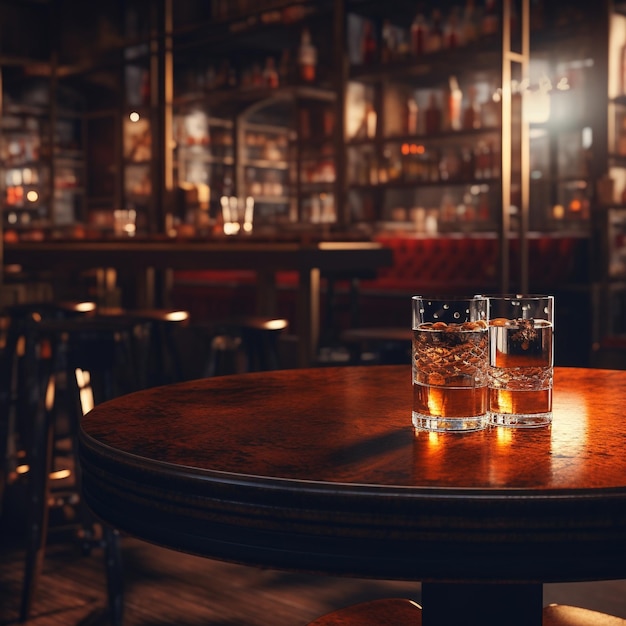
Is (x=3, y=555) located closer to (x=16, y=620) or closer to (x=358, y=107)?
(x=16, y=620)

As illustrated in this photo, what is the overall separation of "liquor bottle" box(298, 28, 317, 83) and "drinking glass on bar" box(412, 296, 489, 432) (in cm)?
643

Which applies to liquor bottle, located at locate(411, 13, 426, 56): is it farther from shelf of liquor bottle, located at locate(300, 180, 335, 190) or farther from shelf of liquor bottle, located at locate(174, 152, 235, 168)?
shelf of liquor bottle, located at locate(174, 152, 235, 168)

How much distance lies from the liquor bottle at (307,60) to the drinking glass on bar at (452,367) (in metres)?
6.43

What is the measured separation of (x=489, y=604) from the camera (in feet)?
3.76

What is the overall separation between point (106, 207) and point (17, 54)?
1.89 meters

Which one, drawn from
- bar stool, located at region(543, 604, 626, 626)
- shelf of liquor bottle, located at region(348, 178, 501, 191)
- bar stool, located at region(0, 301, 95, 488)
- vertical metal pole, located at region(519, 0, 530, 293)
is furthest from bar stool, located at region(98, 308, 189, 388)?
shelf of liquor bottle, located at region(348, 178, 501, 191)

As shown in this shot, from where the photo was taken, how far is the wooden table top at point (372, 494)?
0.79 metres

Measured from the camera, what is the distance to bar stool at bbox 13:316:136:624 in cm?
233

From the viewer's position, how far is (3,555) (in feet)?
9.34

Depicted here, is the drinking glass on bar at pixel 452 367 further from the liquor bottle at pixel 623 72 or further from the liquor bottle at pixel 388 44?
the liquor bottle at pixel 388 44

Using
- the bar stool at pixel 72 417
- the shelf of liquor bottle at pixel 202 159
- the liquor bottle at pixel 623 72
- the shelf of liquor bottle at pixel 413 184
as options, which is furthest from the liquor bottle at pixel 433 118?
the bar stool at pixel 72 417

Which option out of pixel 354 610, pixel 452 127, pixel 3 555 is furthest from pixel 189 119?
pixel 354 610

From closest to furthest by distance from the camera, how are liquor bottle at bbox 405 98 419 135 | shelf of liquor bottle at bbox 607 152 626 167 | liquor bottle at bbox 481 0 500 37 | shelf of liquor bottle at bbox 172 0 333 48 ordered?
shelf of liquor bottle at bbox 607 152 626 167
liquor bottle at bbox 481 0 500 37
shelf of liquor bottle at bbox 172 0 333 48
liquor bottle at bbox 405 98 419 135

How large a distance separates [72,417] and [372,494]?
2.63m
